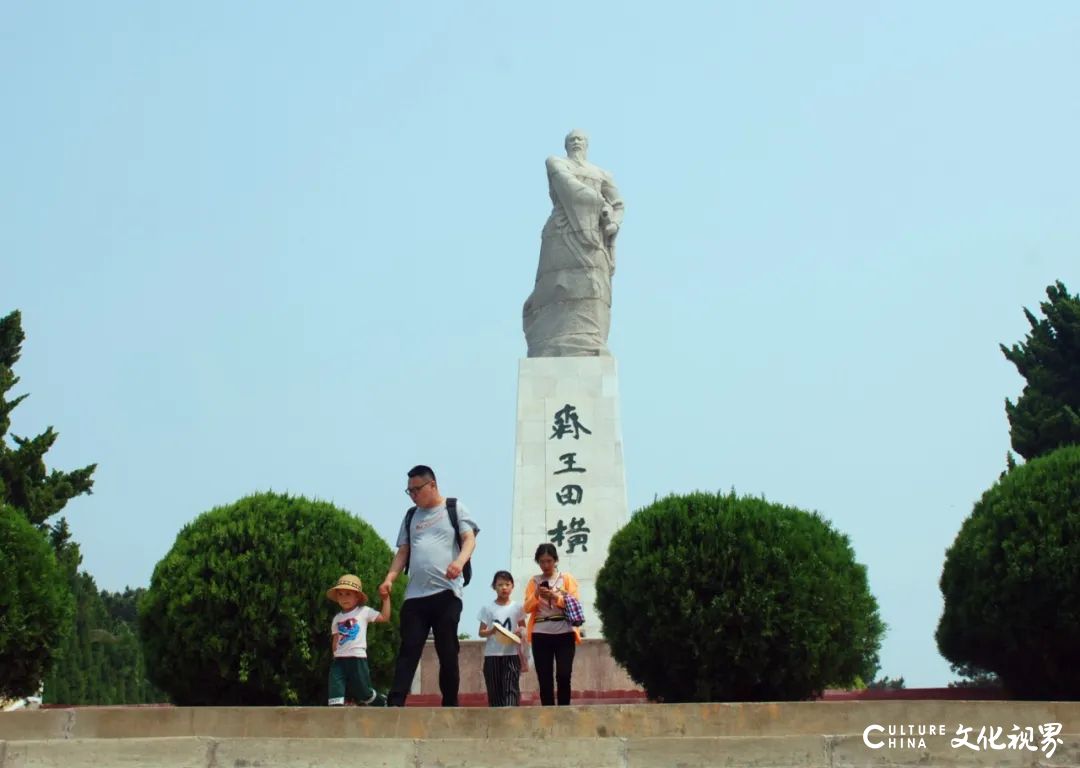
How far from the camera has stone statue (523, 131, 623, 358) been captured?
16.7 meters

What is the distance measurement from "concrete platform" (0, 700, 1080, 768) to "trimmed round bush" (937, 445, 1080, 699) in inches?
83.2

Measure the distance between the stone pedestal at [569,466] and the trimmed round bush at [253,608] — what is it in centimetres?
500

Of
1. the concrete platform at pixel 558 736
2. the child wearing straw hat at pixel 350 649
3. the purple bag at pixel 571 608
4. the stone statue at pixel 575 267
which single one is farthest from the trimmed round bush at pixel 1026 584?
the stone statue at pixel 575 267

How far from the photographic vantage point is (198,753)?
659 cm

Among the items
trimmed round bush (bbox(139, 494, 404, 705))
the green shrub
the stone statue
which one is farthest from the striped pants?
the stone statue

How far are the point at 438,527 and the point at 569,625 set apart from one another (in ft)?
3.75

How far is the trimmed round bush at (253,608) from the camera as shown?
32.6 ft

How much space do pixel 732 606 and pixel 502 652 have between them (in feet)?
5.70

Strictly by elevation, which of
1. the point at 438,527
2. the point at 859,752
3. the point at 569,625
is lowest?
the point at 859,752

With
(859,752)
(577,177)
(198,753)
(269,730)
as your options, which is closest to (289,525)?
(269,730)

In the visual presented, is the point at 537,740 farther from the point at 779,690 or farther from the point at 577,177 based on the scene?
the point at 577,177

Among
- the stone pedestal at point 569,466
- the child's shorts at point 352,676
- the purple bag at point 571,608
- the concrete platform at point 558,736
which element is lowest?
the concrete platform at point 558,736

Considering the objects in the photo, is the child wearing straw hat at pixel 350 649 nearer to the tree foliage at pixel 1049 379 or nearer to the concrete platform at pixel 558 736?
the concrete platform at pixel 558 736

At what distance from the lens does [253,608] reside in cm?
993
